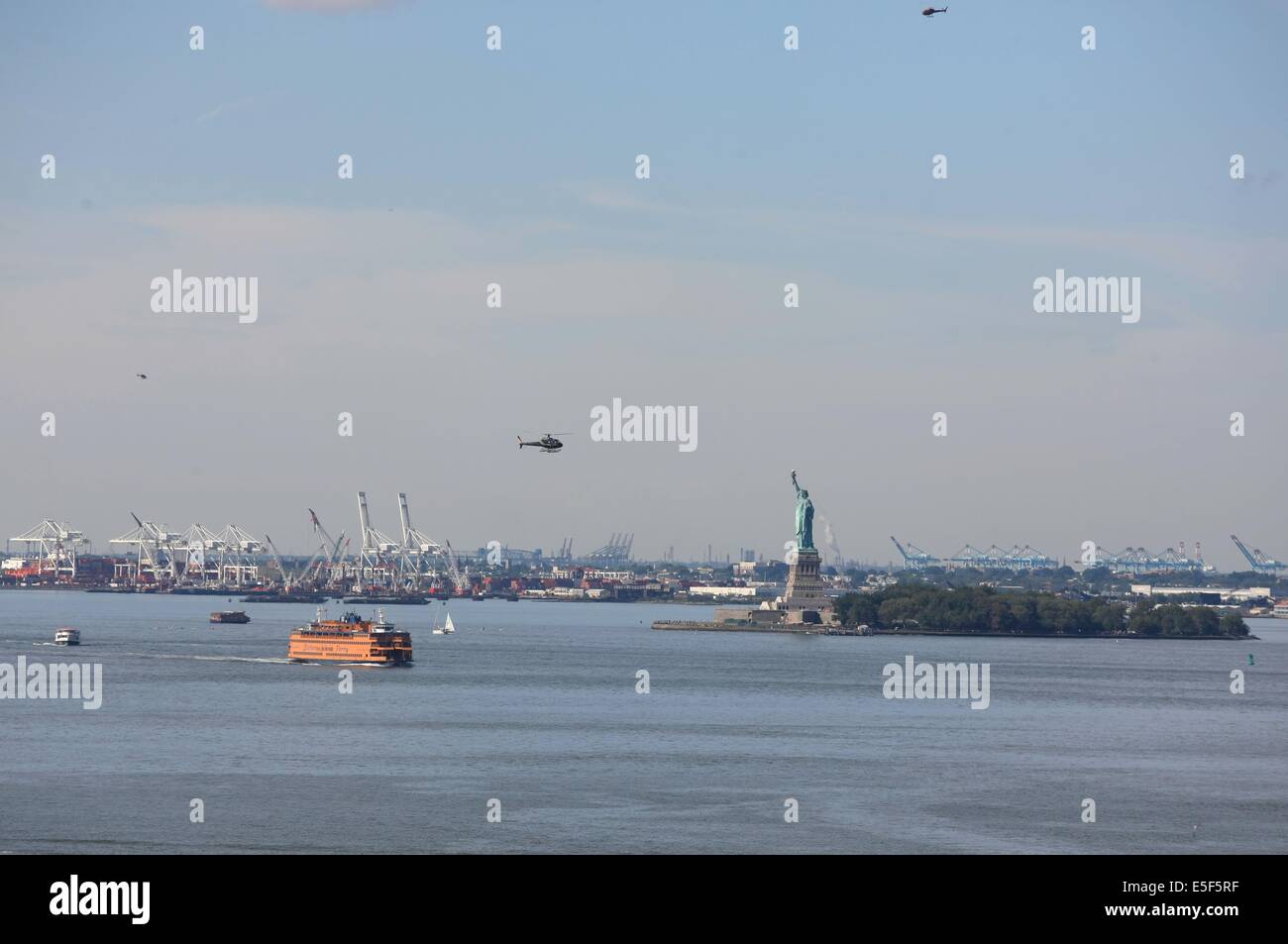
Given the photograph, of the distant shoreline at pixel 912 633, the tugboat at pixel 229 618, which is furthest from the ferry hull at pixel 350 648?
the tugboat at pixel 229 618

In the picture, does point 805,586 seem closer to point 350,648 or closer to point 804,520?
point 804,520

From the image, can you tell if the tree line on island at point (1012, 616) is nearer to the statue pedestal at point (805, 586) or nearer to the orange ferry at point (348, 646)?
the statue pedestal at point (805, 586)

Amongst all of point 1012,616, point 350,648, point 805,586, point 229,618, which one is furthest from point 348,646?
point 1012,616

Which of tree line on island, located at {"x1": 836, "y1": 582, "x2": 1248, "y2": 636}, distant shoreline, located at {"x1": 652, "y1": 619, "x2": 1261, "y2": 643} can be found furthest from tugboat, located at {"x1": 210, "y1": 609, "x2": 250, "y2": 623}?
tree line on island, located at {"x1": 836, "y1": 582, "x2": 1248, "y2": 636}

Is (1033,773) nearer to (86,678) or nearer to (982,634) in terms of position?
(86,678)
